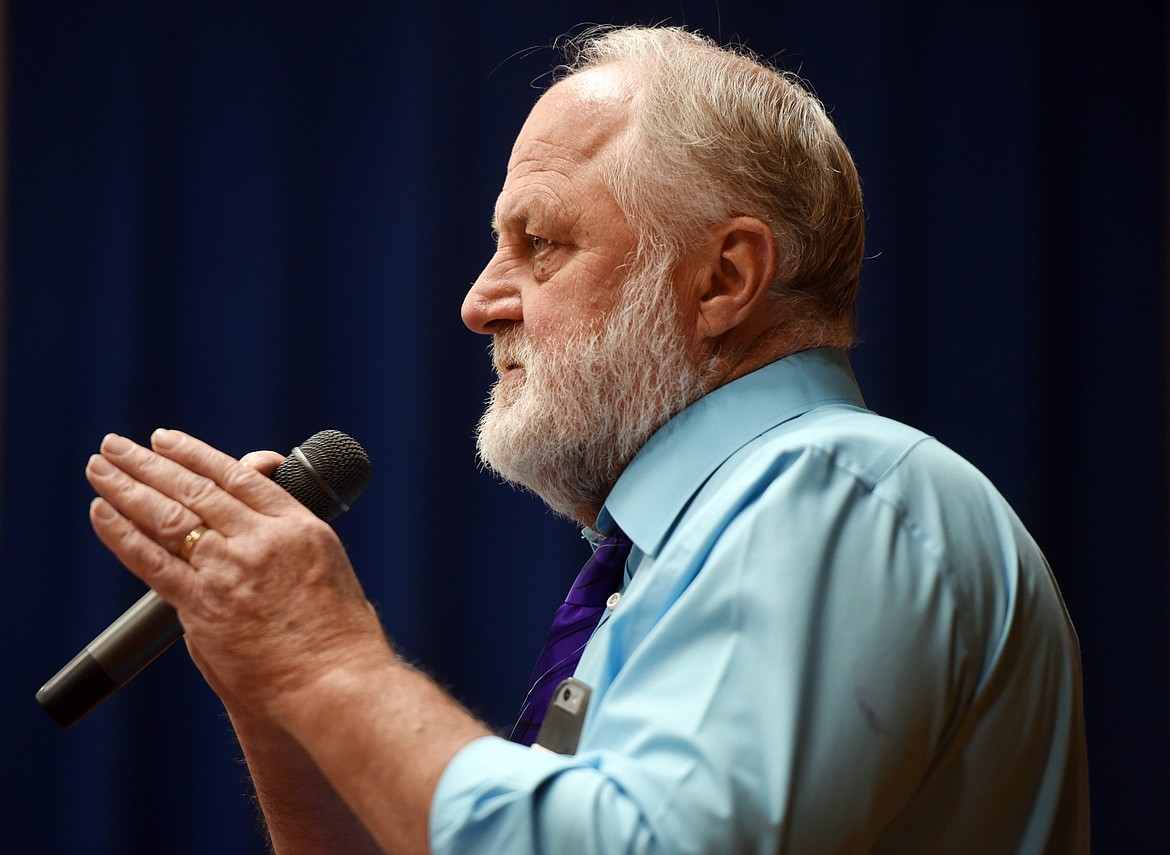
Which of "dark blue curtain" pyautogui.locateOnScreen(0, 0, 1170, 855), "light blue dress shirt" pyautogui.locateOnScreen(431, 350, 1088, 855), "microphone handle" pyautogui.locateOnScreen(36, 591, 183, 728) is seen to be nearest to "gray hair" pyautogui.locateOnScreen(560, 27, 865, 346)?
"light blue dress shirt" pyautogui.locateOnScreen(431, 350, 1088, 855)

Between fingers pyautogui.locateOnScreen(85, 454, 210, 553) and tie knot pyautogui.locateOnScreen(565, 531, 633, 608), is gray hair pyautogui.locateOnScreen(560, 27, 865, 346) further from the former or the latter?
fingers pyautogui.locateOnScreen(85, 454, 210, 553)

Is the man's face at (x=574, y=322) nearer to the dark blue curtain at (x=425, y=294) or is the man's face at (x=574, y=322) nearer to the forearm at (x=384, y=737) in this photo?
the forearm at (x=384, y=737)

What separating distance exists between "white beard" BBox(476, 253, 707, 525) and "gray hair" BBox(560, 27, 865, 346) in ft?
0.24

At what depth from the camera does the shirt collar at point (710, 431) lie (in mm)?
1038

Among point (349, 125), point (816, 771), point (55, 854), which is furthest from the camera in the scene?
point (349, 125)

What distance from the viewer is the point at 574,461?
1194 millimetres

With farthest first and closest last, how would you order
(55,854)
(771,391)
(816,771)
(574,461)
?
(55,854)
(574,461)
(771,391)
(816,771)

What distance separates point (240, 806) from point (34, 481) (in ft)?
2.82

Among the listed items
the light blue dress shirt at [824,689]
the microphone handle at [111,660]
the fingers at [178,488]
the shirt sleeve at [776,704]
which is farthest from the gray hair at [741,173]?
the microphone handle at [111,660]

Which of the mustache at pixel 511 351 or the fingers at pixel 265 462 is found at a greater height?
the mustache at pixel 511 351

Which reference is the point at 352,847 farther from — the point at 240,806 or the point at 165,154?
the point at 165,154

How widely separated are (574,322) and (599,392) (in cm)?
8

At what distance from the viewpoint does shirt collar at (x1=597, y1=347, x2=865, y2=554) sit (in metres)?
1.04

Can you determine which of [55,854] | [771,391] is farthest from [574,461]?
[55,854]
